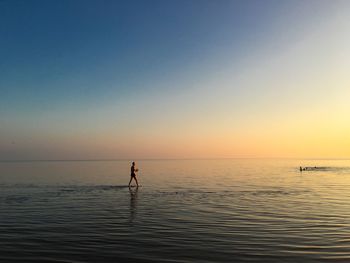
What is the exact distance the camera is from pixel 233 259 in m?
12.5

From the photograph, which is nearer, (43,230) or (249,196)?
(43,230)

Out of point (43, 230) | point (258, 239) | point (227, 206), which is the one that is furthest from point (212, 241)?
point (227, 206)

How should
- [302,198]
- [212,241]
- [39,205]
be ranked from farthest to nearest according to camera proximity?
[302,198] < [39,205] < [212,241]

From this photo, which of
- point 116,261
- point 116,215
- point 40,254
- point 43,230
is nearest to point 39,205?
point 116,215

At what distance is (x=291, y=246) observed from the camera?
14.1m

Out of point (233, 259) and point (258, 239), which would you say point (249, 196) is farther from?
point (233, 259)

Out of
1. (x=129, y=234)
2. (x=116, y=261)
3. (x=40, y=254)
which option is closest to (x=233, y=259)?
(x=116, y=261)

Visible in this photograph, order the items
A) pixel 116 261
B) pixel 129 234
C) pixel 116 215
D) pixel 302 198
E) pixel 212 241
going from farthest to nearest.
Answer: pixel 302 198
pixel 116 215
pixel 129 234
pixel 212 241
pixel 116 261

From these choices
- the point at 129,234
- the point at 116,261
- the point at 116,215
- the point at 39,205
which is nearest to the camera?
the point at 116,261

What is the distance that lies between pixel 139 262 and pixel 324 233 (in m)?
8.72

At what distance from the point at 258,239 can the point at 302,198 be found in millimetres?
16587

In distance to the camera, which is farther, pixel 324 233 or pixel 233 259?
pixel 324 233

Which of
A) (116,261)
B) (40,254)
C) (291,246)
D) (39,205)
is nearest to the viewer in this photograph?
(116,261)

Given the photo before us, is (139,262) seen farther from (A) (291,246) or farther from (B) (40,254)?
(A) (291,246)
